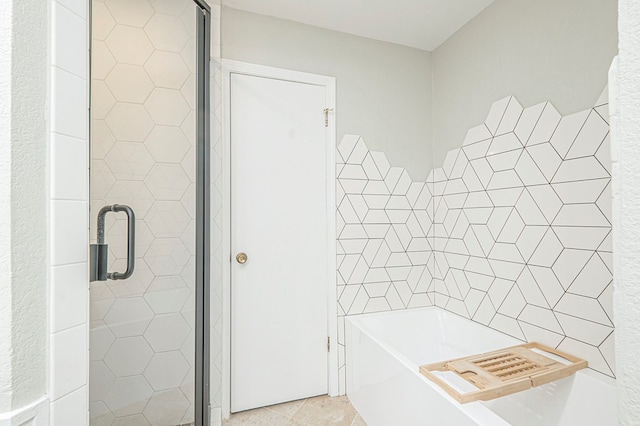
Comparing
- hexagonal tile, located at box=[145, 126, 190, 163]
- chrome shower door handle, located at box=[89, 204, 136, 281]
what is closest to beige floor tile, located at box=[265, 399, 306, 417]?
chrome shower door handle, located at box=[89, 204, 136, 281]

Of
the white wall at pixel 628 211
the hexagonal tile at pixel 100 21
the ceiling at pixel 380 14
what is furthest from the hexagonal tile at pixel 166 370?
the ceiling at pixel 380 14

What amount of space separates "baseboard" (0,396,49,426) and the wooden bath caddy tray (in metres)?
1.33

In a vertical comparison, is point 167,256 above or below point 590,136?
below

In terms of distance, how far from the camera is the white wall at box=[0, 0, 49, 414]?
2.38ft

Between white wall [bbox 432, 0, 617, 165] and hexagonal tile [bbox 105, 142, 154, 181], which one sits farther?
white wall [bbox 432, 0, 617, 165]

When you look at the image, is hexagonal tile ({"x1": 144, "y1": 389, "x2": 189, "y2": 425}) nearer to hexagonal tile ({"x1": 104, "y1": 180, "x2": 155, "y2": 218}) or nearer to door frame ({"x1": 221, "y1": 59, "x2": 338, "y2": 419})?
door frame ({"x1": 221, "y1": 59, "x2": 338, "y2": 419})

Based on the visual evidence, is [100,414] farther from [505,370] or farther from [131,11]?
[505,370]

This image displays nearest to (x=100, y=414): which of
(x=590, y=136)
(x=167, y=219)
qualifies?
(x=167, y=219)

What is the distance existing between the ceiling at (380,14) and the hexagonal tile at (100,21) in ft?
3.79

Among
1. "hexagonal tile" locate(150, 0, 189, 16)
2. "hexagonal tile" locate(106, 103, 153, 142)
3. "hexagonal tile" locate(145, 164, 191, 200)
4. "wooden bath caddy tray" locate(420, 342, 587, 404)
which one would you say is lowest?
"wooden bath caddy tray" locate(420, 342, 587, 404)

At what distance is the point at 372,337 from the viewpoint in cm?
193

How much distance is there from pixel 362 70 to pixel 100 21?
173 centimetres

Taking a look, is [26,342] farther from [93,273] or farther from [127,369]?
[127,369]

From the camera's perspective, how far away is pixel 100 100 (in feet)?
3.34
